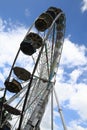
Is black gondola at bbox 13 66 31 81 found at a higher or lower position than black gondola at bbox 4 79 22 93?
higher

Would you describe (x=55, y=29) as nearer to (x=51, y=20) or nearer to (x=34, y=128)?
(x=51, y=20)

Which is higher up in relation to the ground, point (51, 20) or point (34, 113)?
point (51, 20)

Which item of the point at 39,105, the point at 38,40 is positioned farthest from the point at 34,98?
the point at 38,40

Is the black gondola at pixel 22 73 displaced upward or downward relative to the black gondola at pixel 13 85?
upward

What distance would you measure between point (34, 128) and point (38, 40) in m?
6.04

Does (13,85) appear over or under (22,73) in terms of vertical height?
under

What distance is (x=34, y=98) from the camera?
23.2 metres

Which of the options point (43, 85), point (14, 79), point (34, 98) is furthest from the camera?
point (43, 85)

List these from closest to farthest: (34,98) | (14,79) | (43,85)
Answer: (14,79) < (34,98) < (43,85)

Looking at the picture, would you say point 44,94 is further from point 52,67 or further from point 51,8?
point 51,8

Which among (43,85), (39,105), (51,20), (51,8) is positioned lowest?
(39,105)

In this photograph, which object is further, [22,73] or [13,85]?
[22,73]

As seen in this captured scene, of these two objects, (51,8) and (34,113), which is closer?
(34,113)

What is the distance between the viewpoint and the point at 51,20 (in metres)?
23.5
